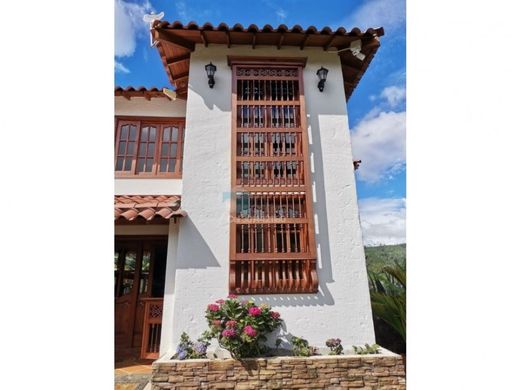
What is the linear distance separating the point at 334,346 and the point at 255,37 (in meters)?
5.55

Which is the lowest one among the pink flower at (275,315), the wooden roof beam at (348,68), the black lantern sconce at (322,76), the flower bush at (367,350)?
the flower bush at (367,350)

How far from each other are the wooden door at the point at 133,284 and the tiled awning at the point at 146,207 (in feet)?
3.61

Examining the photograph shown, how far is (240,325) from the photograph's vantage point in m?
3.73

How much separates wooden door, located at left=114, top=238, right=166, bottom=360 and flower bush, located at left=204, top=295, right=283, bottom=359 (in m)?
2.30

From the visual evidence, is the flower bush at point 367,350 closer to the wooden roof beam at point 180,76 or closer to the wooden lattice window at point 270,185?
the wooden lattice window at point 270,185

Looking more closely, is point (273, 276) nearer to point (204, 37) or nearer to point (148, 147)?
point (148, 147)

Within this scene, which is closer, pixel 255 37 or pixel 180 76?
pixel 255 37

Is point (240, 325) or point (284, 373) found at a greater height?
point (240, 325)

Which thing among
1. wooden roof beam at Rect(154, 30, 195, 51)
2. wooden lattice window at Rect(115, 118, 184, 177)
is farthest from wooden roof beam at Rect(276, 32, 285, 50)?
wooden lattice window at Rect(115, 118, 184, 177)

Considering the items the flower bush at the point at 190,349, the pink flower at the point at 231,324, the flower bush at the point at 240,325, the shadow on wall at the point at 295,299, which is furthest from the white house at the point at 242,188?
the pink flower at the point at 231,324

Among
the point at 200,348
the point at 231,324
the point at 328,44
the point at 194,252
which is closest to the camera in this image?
the point at 231,324

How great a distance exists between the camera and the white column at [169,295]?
4324 millimetres

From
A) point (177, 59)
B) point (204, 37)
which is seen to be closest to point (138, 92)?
point (177, 59)
